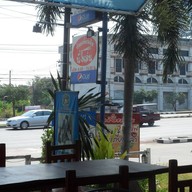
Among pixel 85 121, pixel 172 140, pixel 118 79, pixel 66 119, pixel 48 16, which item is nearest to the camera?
pixel 66 119

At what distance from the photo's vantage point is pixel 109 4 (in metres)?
5.29

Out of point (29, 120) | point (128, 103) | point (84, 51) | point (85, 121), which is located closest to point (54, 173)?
point (85, 121)

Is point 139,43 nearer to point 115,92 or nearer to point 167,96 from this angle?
point 115,92

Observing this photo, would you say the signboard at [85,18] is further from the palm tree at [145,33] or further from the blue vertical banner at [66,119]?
the blue vertical banner at [66,119]

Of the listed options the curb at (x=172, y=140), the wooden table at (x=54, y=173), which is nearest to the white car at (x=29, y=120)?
the curb at (x=172, y=140)

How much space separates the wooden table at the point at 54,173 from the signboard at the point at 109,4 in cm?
203

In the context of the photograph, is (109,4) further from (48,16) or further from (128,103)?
(48,16)

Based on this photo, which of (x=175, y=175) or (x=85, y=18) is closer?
(x=175, y=175)

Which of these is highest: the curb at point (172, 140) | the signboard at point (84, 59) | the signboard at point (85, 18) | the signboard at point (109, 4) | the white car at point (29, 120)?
the signboard at point (85, 18)

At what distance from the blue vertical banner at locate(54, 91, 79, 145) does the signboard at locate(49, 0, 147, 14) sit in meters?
1.63

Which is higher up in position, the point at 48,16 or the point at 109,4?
the point at 48,16

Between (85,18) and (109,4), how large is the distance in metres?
2.73

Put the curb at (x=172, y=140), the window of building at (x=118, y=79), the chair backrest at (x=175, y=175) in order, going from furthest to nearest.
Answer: the window of building at (x=118, y=79) → the curb at (x=172, y=140) → the chair backrest at (x=175, y=175)

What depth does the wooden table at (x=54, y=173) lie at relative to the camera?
3.56 meters
